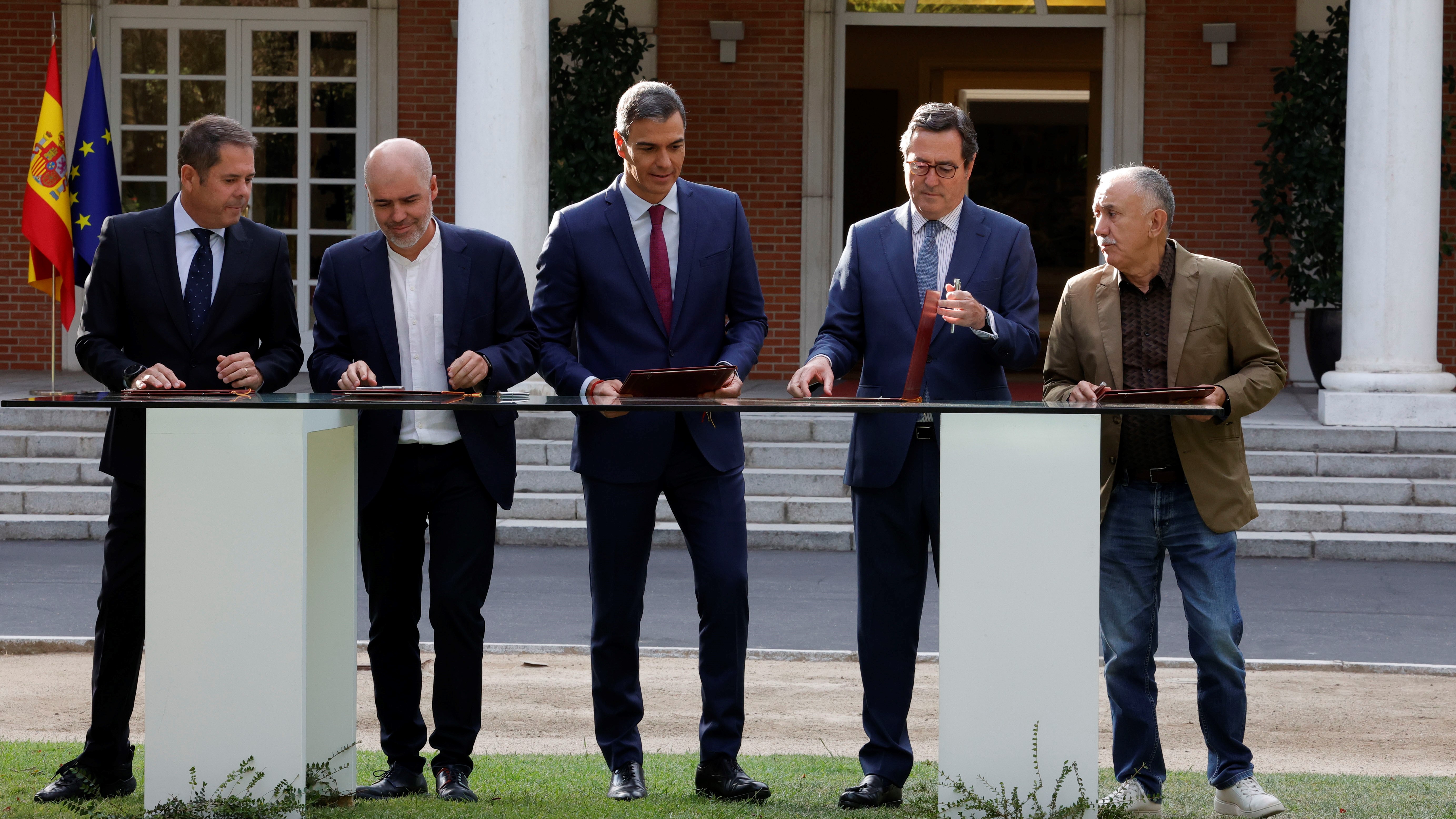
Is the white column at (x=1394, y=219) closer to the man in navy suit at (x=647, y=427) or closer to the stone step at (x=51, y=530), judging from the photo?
the man in navy suit at (x=647, y=427)

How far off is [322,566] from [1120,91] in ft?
34.8

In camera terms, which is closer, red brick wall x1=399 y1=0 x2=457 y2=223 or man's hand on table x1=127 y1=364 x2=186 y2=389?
man's hand on table x1=127 y1=364 x2=186 y2=389

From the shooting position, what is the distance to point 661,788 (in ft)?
12.8

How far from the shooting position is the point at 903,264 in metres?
3.89

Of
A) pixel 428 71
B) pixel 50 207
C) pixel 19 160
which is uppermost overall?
pixel 428 71

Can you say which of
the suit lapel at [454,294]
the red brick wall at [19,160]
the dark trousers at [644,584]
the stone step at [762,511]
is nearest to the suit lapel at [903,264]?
the dark trousers at [644,584]

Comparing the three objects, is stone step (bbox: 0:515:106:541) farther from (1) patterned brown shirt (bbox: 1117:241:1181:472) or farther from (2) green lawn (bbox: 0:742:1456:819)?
(1) patterned brown shirt (bbox: 1117:241:1181:472)

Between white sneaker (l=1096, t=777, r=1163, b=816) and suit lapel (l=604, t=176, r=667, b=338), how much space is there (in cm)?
166

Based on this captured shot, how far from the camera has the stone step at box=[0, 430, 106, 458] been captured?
9.50 metres

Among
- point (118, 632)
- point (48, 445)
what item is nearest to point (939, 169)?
point (118, 632)

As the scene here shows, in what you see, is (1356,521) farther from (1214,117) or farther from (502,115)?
(502,115)

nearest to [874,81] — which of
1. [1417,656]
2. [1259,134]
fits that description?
[1259,134]

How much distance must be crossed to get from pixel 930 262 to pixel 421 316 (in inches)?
54.4

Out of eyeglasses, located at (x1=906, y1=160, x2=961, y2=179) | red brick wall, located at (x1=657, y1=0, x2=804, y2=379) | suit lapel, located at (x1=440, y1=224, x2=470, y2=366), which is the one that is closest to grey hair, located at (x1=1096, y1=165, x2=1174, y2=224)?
eyeglasses, located at (x1=906, y1=160, x2=961, y2=179)
